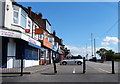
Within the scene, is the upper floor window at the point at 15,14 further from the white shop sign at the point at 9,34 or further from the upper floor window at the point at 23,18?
the white shop sign at the point at 9,34

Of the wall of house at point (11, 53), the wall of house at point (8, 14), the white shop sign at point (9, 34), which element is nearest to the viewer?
the white shop sign at point (9, 34)

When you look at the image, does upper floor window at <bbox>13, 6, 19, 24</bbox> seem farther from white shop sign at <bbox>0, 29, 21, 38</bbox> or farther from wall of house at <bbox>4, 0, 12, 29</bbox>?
white shop sign at <bbox>0, 29, 21, 38</bbox>

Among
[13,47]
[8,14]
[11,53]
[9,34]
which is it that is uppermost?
[8,14]

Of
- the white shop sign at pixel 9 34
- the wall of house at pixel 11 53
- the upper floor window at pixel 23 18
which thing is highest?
the upper floor window at pixel 23 18

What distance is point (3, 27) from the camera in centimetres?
2164

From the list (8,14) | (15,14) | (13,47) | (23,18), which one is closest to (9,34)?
(13,47)

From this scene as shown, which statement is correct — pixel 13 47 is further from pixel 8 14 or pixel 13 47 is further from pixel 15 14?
pixel 15 14

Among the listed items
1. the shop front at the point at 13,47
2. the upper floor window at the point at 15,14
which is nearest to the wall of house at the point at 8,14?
the upper floor window at the point at 15,14

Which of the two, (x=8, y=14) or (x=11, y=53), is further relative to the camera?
(x=11, y=53)

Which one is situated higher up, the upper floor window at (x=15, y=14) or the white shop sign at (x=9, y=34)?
the upper floor window at (x=15, y=14)

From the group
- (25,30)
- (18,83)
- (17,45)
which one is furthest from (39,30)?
(18,83)

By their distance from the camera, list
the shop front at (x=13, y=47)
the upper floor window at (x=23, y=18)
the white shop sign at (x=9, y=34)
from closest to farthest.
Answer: the white shop sign at (x=9, y=34)
the shop front at (x=13, y=47)
the upper floor window at (x=23, y=18)

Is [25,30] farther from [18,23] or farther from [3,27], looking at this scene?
[3,27]

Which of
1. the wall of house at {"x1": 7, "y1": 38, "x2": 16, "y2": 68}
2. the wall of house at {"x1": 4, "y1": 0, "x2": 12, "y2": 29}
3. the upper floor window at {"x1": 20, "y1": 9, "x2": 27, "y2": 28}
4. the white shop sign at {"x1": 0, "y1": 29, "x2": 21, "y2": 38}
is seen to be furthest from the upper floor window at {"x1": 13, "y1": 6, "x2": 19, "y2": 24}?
the white shop sign at {"x1": 0, "y1": 29, "x2": 21, "y2": 38}
